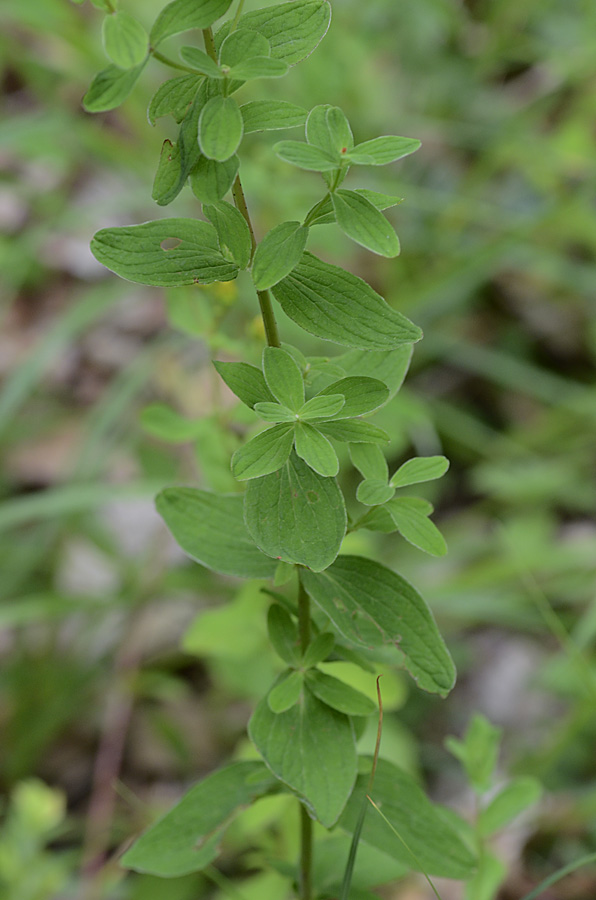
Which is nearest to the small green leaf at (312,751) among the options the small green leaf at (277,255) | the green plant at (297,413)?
the green plant at (297,413)

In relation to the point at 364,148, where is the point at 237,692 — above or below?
below

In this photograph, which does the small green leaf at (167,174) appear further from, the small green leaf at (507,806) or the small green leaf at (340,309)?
the small green leaf at (507,806)

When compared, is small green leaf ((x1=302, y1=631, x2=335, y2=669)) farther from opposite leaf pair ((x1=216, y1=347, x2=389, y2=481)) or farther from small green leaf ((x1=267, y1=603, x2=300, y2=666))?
opposite leaf pair ((x1=216, y1=347, x2=389, y2=481))

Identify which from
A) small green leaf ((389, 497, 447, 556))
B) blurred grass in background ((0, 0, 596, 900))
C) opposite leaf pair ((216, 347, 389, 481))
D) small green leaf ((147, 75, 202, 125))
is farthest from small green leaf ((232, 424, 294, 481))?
blurred grass in background ((0, 0, 596, 900))

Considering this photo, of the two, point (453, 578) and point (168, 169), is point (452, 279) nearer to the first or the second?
point (453, 578)

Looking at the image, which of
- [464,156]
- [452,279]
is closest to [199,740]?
[452,279]

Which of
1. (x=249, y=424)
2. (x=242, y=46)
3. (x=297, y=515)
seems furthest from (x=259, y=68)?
(x=249, y=424)
